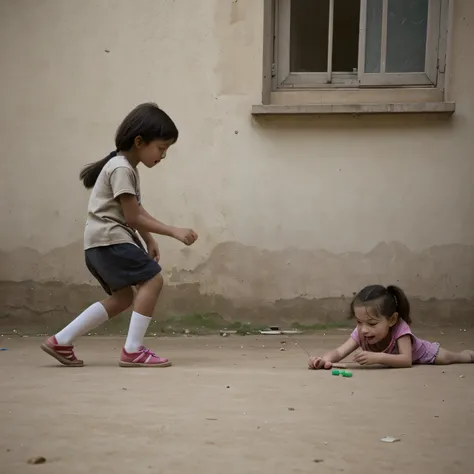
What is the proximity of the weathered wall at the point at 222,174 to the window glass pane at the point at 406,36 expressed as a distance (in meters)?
0.34

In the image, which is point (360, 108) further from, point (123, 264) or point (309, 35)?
point (123, 264)

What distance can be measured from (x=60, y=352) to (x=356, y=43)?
2.96 meters

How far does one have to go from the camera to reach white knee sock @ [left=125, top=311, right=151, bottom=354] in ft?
10.6

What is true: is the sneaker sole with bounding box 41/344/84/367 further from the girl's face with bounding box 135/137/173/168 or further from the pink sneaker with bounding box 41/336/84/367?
the girl's face with bounding box 135/137/173/168

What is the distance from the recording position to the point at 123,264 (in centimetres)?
324

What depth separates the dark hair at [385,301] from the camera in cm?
316

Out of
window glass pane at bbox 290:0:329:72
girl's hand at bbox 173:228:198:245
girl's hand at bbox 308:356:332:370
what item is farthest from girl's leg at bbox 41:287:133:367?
window glass pane at bbox 290:0:329:72

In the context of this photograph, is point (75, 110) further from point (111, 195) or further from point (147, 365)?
point (147, 365)

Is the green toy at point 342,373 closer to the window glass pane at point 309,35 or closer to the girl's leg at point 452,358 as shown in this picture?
the girl's leg at point 452,358

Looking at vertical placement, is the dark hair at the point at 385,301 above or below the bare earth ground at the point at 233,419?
above

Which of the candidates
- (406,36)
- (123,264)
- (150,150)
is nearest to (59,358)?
(123,264)

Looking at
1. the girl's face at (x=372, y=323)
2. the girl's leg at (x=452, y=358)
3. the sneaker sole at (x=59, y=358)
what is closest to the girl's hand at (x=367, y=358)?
the girl's face at (x=372, y=323)

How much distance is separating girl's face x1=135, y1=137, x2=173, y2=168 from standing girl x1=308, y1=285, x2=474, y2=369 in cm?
121

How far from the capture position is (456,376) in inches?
115
